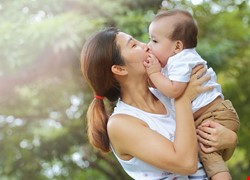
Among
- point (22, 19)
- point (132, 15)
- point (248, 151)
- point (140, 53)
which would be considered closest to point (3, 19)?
point (22, 19)

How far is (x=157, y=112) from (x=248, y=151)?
5807 mm

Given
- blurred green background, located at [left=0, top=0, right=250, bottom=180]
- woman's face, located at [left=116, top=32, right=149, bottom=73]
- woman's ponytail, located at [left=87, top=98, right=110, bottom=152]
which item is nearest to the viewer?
woman's face, located at [left=116, top=32, right=149, bottom=73]

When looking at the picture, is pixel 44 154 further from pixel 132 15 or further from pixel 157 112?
pixel 157 112

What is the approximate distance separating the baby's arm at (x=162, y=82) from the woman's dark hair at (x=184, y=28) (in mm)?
133

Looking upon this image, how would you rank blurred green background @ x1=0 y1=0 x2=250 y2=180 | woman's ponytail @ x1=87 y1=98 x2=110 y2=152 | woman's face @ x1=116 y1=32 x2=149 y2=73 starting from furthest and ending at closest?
1. blurred green background @ x1=0 y1=0 x2=250 y2=180
2. woman's ponytail @ x1=87 y1=98 x2=110 y2=152
3. woman's face @ x1=116 y1=32 x2=149 y2=73

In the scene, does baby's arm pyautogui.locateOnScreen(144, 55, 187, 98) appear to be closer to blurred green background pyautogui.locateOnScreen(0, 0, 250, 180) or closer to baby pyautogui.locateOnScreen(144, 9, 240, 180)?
baby pyautogui.locateOnScreen(144, 9, 240, 180)

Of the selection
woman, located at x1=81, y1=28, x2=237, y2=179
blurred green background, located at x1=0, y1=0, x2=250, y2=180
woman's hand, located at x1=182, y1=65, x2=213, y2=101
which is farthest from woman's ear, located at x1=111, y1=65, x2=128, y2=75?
blurred green background, located at x1=0, y1=0, x2=250, y2=180

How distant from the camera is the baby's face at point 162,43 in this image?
2.30 meters

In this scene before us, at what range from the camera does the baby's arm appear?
2199mm

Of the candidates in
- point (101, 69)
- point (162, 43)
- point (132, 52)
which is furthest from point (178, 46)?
point (101, 69)

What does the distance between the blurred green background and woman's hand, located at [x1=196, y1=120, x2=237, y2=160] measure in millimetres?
3590

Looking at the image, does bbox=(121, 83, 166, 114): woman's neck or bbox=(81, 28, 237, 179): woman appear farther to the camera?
bbox=(121, 83, 166, 114): woman's neck

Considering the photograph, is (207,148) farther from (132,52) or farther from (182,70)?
(132,52)

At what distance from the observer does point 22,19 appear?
601cm
